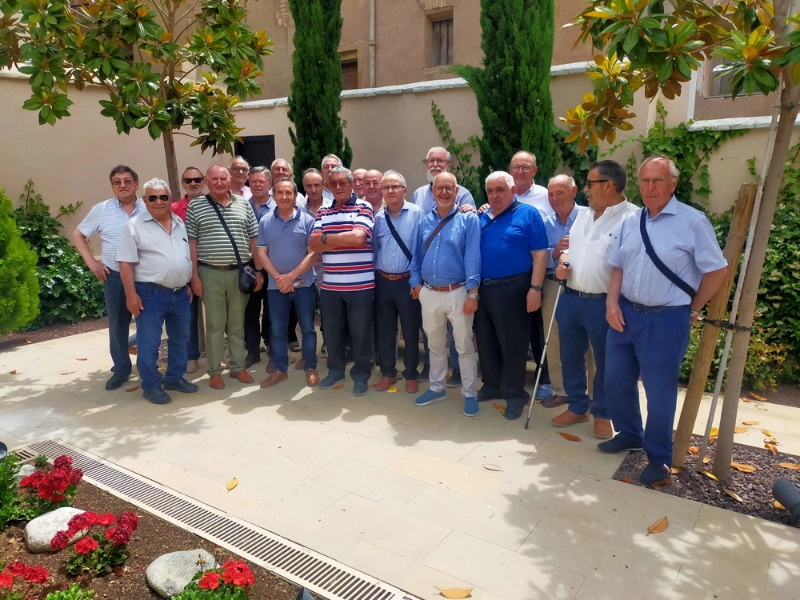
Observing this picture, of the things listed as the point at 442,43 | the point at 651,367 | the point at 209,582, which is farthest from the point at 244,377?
the point at 442,43

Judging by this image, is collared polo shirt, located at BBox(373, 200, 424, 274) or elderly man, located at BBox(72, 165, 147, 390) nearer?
collared polo shirt, located at BBox(373, 200, 424, 274)

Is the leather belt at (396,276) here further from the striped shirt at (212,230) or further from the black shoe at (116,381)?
the black shoe at (116,381)

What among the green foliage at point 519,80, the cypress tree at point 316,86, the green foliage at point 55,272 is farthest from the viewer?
the cypress tree at point 316,86

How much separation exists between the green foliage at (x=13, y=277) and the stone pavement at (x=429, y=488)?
39.5 inches

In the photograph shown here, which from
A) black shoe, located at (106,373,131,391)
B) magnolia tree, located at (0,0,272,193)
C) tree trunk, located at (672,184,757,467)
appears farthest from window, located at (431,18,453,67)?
tree trunk, located at (672,184,757,467)

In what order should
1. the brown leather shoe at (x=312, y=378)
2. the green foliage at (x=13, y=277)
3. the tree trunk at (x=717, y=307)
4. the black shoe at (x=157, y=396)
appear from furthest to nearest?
the green foliage at (x=13, y=277) → the brown leather shoe at (x=312, y=378) → the black shoe at (x=157, y=396) → the tree trunk at (x=717, y=307)

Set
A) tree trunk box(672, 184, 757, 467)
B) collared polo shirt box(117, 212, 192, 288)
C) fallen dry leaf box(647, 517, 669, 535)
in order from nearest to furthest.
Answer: fallen dry leaf box(647, 517, 669, 535) → tree trunk box(672, 184, 757, 467) → collared polo shirt box(117, 212, 192, 288)

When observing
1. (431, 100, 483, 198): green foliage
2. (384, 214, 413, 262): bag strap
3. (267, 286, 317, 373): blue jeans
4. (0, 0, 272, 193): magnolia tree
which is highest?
(0, 0, 272, 193): magnolia tree

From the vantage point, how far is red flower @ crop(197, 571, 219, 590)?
267 cm

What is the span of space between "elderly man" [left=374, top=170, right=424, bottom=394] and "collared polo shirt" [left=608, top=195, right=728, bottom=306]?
6.19 ft

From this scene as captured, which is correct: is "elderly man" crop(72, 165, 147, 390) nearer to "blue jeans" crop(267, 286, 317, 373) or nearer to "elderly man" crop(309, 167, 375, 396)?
"blue jeans" crop(267, 286, 317, 373)

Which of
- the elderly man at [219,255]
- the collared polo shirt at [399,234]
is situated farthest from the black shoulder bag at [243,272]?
the collared polo shirt at [399,234]

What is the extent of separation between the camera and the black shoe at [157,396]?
17.9 ft

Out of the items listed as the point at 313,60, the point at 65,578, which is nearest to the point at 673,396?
the point at 65,578
